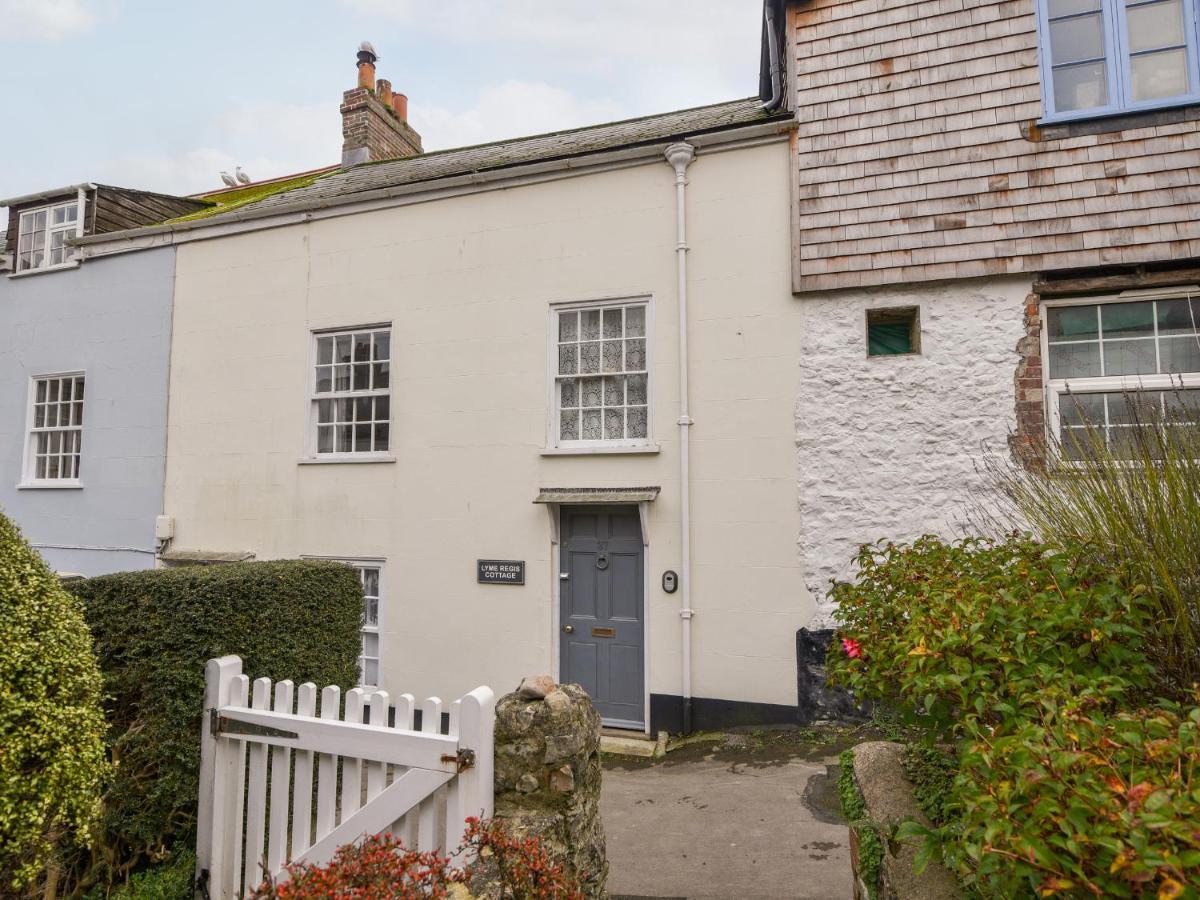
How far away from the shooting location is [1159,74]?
7.32m

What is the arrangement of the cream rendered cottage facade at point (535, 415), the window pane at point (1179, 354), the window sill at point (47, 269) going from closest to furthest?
1. the window pane at point (1179, 354)
2. the cream rendered cottage facade at point (535, 415)
3. the window sill at point (47, 269)

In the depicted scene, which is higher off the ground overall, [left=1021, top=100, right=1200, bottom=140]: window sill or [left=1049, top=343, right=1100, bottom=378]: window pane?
[left=1021, top=100, right=1200, bottom=140]: window sill

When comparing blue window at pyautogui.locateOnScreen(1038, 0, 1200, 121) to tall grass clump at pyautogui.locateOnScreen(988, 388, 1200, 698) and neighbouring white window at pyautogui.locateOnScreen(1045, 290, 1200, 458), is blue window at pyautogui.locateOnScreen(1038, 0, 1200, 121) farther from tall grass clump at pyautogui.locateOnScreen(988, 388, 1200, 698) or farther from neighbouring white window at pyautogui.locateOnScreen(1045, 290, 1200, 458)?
tall grass clump at pyautogui.locateOnScreen(988, 388, 1200, 698)

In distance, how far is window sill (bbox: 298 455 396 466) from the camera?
9523mm

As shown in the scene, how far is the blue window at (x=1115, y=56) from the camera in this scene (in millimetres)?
7242

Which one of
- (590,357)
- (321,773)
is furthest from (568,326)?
(321,773)

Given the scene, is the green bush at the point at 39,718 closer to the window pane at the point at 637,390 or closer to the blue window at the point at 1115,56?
the window pane at the point at 637,390

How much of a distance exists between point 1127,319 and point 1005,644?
6.10 metres

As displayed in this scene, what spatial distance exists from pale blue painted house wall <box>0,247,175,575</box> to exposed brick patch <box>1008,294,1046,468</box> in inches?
426

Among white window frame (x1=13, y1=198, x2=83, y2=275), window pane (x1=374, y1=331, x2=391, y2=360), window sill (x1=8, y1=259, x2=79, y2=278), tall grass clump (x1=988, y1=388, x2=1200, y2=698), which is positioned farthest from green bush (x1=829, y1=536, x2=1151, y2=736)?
white window frame (x1=13, y1=198, x2=83, y2=275)

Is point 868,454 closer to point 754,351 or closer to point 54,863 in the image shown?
point 754,351

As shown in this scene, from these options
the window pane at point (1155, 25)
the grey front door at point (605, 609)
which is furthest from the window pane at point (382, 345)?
the window pane at point (1155, 25)

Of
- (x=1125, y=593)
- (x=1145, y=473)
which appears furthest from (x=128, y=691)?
(x=1145, y=473)

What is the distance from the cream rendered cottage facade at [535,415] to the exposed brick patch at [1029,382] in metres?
2.11
